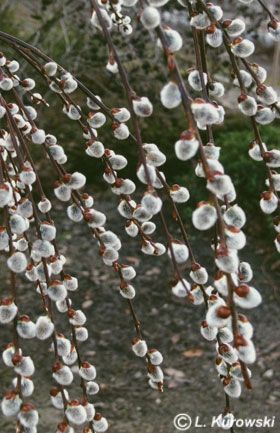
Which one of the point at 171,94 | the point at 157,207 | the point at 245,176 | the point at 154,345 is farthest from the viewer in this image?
the point at 245,176

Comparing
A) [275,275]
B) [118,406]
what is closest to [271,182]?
[118,406]

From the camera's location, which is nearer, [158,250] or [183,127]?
[158,250]

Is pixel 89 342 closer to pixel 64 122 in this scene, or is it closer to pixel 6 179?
pixel 64 122

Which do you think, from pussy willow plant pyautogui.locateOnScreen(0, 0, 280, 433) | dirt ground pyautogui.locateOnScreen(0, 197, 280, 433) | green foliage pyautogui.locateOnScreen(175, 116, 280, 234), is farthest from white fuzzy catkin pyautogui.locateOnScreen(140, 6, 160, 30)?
green foliage pyautogui.locateOnScreen(175, 116, 280, 234)

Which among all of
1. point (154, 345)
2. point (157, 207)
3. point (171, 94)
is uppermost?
point (171, 94)

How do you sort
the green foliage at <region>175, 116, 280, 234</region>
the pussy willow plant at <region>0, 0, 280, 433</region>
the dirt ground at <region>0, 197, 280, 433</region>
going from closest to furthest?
1. the pussy willow plant at <region>0, 0, 280, 433</region>
2. the dirt ground at <region>0, 197, 280, 433</region>
3. the green foliage at <region>175, 116, 280, 234</region>

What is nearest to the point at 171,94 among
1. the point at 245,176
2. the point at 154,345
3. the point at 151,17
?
the point at 151,17

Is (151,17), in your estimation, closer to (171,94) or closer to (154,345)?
(171,94)

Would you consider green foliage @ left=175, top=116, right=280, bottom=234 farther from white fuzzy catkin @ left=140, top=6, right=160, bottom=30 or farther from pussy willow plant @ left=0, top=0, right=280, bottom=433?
white fuzzy catkin @ left=140, top=6, right=160, bottom=30
